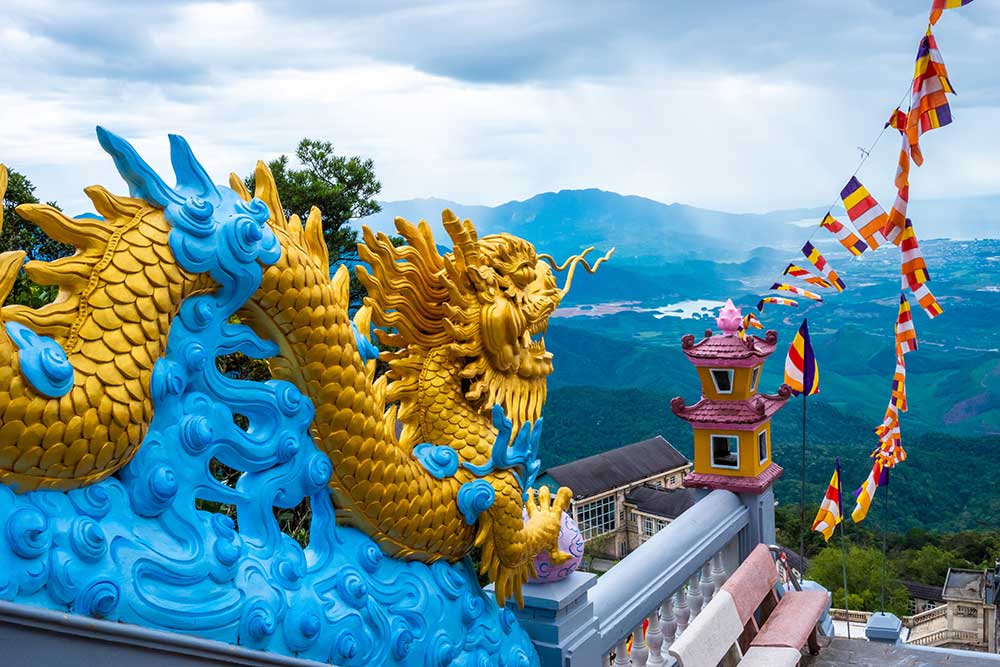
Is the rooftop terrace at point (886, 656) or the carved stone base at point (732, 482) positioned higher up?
the carved stone base at point (732, 482)

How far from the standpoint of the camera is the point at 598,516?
2820 cm

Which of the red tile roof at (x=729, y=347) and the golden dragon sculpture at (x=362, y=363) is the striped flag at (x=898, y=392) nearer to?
the red tile roof at (x=729, y=347)

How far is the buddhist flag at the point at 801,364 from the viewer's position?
692 centimetres

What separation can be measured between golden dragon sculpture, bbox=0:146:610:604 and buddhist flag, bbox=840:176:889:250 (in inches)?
139

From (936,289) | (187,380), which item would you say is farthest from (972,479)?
(187,380)

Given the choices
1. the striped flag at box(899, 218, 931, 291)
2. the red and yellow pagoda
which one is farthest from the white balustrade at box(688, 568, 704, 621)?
the striped flag at box(899, 218, 931, 291)

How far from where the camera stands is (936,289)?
165 feet

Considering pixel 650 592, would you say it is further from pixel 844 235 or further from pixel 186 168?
pixel 844 235

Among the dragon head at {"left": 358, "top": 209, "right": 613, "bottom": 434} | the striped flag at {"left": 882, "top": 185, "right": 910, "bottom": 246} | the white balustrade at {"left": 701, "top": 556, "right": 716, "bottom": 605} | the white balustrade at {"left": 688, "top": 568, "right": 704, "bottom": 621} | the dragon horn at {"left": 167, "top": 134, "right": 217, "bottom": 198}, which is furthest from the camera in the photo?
the striped flag at {"left": 882, "top": 185, "right": 910, "bottom": 246}

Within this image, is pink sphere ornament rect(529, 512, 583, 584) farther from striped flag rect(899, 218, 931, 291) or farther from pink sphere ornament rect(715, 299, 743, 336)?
striped flag rect(899, 218, 931, 291)

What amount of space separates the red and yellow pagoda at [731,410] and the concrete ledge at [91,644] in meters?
3.93

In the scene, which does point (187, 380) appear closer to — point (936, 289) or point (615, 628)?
point (615, 628)

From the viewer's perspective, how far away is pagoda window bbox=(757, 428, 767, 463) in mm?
5582

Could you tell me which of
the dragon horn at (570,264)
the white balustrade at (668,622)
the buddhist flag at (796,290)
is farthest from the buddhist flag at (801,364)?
the dragon horn at (570,264)
